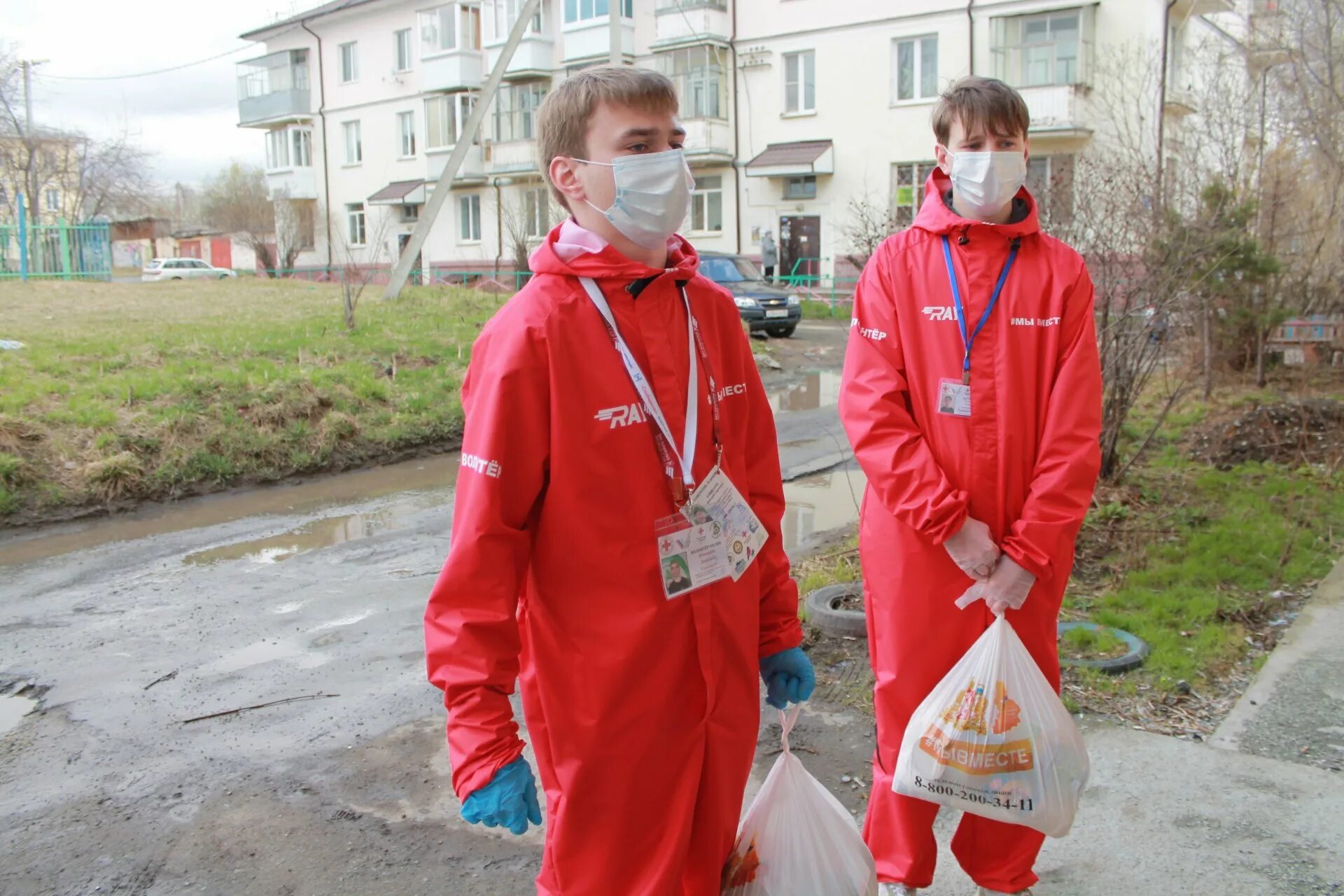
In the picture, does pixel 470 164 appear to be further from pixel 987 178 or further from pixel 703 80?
pixel 987 178

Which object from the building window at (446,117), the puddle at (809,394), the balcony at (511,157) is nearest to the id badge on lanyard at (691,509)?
the puddle at (809,394)

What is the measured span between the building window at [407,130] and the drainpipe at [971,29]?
74.2 ft

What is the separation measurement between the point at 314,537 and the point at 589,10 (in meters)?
32.2

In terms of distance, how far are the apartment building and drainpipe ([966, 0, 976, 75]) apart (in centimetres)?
4

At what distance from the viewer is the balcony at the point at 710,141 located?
33.2m

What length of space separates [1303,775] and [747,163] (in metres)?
31.4

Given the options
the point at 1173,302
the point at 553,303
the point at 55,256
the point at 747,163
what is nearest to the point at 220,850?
the point at 553,303

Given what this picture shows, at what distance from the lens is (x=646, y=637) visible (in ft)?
6.86

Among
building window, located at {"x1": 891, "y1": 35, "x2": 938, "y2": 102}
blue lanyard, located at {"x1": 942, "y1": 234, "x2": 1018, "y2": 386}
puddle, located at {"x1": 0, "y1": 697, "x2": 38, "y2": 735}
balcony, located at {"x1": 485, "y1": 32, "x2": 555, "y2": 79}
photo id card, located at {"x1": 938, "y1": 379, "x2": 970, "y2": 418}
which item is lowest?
puddle, located at {"x1": 0, "y1": 697, "x2": 38, "y2": 735}

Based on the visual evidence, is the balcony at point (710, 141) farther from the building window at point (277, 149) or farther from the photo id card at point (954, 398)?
the photo id card at point (954, 398)

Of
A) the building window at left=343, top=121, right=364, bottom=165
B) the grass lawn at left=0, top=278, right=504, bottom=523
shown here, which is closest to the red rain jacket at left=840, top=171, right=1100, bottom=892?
the grass lawn at left=0, top=278, right=504, bottom=523

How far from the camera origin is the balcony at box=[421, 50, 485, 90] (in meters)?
39.8

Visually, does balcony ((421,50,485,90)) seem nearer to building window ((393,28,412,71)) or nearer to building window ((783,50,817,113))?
building window ((393,28,412,71))

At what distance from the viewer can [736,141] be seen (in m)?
34.2
